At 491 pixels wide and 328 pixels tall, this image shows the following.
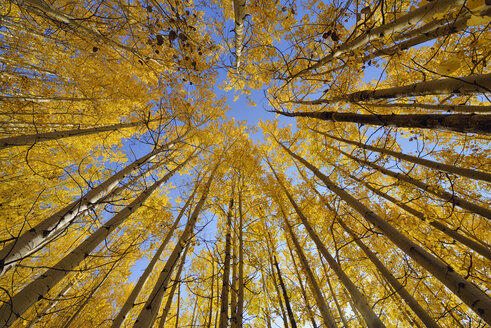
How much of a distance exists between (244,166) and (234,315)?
17.1 feet

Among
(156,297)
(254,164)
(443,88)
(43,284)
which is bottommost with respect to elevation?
(43,284)

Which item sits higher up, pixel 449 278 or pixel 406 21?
pixel 406 21

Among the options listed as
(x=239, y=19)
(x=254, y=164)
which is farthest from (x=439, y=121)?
(x=254, y=164)

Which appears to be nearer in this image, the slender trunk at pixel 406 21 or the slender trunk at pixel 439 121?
the slender trunk at pixel 439 121

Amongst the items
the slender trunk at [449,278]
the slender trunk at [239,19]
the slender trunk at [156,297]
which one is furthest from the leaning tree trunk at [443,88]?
the slender trunk at [156,297]

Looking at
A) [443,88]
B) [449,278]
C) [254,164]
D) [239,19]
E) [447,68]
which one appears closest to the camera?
[447,68]

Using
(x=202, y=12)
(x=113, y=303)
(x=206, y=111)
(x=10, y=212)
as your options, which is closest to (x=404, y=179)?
(x=202, y=12)

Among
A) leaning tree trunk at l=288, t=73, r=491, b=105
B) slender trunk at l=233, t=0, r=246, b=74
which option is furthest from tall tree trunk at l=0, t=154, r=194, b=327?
slender trunk at l=233, t=0, r=246, b=74

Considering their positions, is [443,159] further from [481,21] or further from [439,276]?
[481,21]

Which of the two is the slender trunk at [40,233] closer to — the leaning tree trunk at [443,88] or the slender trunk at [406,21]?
the leaning tree trunk at [443,88]

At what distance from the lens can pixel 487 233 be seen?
5.39m

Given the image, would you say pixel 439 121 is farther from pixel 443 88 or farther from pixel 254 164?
pixel 254 164

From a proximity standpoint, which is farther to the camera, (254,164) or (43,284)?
(254,164)

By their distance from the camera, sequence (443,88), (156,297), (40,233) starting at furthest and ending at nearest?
(156,297) → (40,233) → (443,88)
